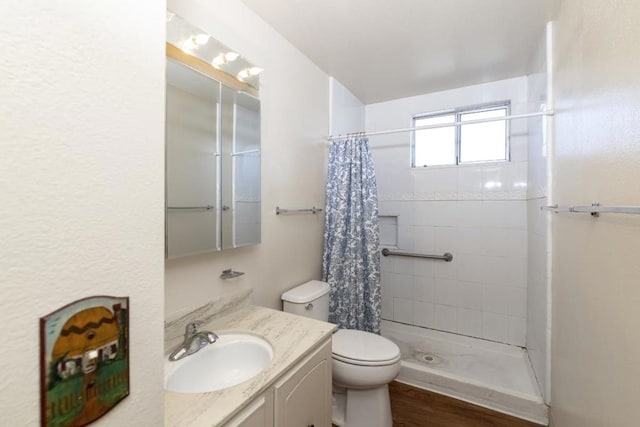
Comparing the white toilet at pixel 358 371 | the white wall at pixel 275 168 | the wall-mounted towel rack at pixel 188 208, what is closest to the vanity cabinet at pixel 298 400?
the white toilet at pixel 358 371

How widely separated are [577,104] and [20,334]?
180cm

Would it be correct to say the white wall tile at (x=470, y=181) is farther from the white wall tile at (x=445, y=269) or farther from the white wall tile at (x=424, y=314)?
the white wall tile at (x=424, y=314)

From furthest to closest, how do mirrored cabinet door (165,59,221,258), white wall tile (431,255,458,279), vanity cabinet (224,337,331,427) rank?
1. white wall tile (431,255,458,279)
2. mirrored cabinet door (165,59,221,258)
3. vanity cabinet (224,337,331,427)

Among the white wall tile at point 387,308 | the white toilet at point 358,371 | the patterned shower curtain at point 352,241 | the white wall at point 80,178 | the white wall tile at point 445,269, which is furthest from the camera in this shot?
the white wall tile at point 387,308

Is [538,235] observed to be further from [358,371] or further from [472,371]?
[358,371]

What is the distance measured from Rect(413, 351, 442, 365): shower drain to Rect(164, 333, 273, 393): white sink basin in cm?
157

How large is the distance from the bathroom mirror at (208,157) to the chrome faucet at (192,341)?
1.04 feet

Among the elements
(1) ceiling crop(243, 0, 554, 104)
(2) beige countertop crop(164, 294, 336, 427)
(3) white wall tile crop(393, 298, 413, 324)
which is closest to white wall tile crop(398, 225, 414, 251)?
(3) white wall tile crop(393, 298, 413, 324)

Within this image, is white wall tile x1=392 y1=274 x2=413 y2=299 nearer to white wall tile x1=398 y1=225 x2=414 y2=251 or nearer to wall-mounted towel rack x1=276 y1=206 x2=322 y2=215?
white wall tile x1=398 y1=225 x2=414 y2=251

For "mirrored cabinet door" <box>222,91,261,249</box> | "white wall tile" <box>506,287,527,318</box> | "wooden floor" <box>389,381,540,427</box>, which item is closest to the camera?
"mirrored cabinet door" <box>222,91,261,249</box>

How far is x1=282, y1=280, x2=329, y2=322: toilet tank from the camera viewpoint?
1.76 meters

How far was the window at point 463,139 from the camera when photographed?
8.35ft

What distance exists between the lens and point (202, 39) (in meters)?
1.27

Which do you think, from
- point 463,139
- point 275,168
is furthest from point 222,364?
point 463,139
